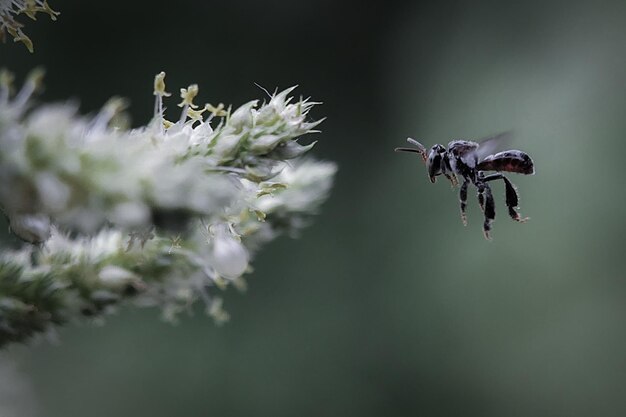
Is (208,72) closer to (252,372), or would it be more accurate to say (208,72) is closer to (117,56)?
(117,56)

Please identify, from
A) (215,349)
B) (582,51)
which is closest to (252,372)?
(215,349)

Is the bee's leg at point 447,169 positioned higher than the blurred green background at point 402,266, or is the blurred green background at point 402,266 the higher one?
the blurred green background at point 402,266

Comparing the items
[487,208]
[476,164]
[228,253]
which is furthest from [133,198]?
[476,164]

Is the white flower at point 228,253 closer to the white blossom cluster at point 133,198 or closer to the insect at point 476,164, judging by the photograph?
the white blossom cluster at point 133,198

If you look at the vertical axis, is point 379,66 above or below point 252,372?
above

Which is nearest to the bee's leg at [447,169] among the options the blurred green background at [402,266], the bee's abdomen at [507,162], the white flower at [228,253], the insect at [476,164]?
the insect at [476,164]
